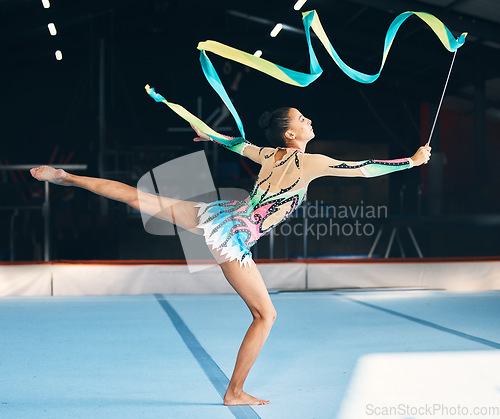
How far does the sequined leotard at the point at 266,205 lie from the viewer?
8.39 ft

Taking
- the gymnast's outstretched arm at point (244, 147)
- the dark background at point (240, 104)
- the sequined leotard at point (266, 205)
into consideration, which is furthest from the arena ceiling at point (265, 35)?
the sequined leotard at point (266, 205)

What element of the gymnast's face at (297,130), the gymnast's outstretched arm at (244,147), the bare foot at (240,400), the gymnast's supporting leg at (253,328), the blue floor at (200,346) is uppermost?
the gymnast's face at (297,130)

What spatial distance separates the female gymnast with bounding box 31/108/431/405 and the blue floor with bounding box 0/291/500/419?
34 centimetres

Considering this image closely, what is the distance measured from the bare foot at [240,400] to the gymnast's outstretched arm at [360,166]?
3.34 ft

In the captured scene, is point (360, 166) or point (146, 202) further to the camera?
point (146, 202)

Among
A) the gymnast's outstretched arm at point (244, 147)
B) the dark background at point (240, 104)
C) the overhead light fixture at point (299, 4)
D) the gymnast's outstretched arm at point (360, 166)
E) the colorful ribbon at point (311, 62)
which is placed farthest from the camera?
the dark background at point (240, 104)

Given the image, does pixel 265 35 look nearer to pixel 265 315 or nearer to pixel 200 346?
pixel 200 346

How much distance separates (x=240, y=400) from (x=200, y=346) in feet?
4.01

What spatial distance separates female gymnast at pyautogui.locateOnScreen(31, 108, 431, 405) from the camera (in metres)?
2.54

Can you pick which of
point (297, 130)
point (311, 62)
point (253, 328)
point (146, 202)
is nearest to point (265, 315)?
point (253, 328)

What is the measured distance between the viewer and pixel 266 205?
2602 millimetres

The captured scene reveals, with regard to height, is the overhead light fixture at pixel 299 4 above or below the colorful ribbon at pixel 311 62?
above

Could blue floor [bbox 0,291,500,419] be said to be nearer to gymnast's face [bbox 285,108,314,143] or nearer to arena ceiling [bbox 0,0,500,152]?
gymnast's face [bbox 285,108,314,143]

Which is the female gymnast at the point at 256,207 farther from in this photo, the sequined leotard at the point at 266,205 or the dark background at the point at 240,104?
the dark background at the point at 240,104
